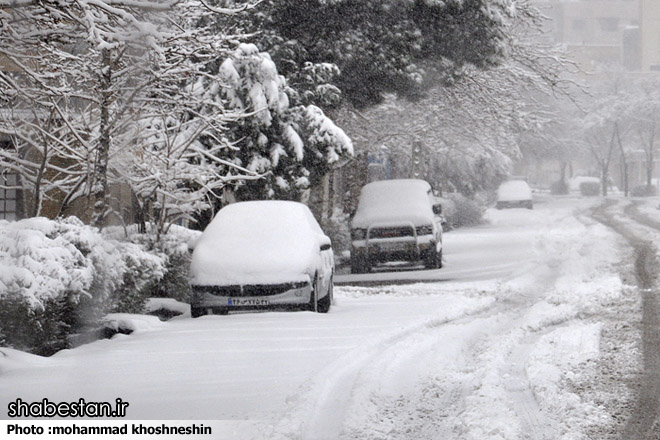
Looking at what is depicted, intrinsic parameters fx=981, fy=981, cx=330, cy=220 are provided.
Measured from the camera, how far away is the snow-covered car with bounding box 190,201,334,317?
40.3 feet

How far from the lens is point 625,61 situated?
113 m

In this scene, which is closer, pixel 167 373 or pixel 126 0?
pixel 126 0

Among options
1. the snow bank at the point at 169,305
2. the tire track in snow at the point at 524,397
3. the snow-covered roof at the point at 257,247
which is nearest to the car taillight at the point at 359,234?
the snow-covered roof at the point at 257,247

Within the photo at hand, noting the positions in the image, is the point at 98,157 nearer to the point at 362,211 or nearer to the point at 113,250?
the point at 113,250

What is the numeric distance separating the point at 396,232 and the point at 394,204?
887 mm

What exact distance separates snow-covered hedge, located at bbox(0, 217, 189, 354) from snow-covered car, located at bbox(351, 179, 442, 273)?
9.51 m

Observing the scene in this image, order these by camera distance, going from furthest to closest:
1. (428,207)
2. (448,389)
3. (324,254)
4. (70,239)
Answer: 1. (428,207)
2. (324,254)
3. (70,239)
4. (448,389)

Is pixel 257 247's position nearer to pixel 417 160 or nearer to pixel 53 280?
pixel 53 280

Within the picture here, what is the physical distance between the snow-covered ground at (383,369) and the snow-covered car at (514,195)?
42551 mm

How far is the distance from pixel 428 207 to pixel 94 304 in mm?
11855

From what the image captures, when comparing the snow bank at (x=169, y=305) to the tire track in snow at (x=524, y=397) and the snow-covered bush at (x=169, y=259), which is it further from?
the tire track in snow at (x=524, y=397)

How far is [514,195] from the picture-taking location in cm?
5762

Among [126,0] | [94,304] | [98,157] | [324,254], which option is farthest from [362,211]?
[126,0]

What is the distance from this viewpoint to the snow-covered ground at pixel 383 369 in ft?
22.1
